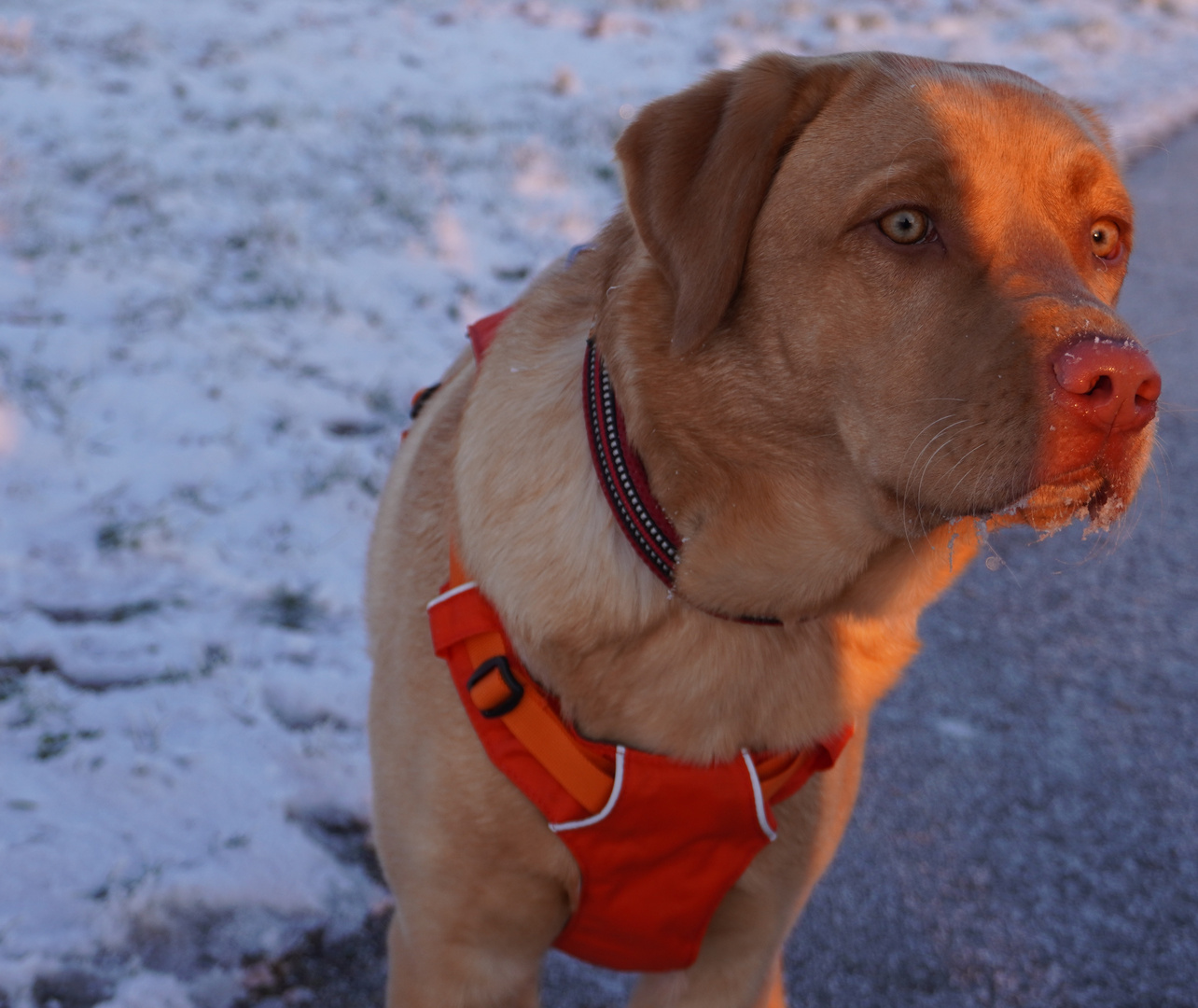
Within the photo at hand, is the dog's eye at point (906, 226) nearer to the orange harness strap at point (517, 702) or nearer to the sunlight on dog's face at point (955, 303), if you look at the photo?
the sunlight on dog's face at point (955, 303)

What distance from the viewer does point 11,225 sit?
4785 millimetres

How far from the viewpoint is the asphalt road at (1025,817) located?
2.49m

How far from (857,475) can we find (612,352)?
17.5 inches

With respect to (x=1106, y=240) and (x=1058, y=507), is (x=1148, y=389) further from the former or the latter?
(x=1106, y=240)

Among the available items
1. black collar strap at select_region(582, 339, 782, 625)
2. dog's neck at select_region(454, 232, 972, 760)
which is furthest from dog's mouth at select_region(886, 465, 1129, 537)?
black collar strap at select_region(582, 339, 782, 625)

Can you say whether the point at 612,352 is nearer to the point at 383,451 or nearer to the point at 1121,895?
the point at 1121,895

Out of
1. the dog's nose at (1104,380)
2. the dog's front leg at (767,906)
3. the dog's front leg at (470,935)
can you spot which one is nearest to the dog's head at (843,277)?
the dog's nose at (1104,380)

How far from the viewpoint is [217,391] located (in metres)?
4.17

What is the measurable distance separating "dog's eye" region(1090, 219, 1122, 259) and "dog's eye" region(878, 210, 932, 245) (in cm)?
41

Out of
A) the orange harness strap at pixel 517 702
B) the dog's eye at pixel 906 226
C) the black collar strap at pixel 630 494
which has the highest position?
the dog's eye at pixel 906 226

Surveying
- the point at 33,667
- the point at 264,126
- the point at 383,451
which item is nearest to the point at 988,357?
the point at 33,667

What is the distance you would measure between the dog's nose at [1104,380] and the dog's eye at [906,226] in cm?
33

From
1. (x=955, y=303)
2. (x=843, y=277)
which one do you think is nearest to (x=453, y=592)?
(x=843, y=277)

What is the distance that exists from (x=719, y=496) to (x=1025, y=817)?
1.72 meters
